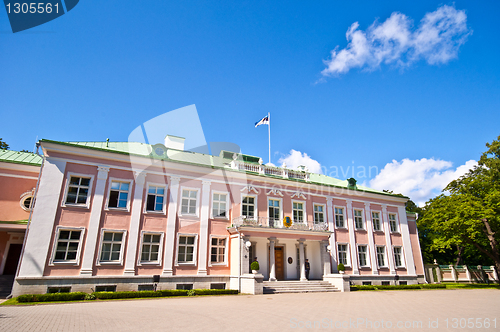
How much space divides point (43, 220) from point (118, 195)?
4509mm

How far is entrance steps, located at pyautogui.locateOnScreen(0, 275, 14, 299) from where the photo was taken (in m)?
18.1

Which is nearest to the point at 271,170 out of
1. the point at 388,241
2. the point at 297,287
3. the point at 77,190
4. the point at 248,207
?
the point at 248,207

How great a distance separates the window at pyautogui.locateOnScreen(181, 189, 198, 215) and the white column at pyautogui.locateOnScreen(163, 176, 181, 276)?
678 millimetres

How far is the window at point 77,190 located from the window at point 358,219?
944 inches

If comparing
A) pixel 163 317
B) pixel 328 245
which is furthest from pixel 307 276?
pixel 163 317

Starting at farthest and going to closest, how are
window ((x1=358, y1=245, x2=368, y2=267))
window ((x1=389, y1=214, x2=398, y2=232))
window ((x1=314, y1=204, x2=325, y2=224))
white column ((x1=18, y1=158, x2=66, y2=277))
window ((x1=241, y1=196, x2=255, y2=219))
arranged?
window ((x1=389, y1=214, x2=398, y2=232)) < window ((x1=358, y1=245, x2=368, y2=267)) < window ((x1=314, y1=204, x2=325, y2=224)) < window ((x1=241, y1=196, x2=255, y2=219)) < white column ((x1=18, y1=158, x2=66, y2=277))

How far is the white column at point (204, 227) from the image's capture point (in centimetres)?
2166

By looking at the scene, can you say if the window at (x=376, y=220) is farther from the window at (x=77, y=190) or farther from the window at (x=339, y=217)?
the window at (x=77, y=190)

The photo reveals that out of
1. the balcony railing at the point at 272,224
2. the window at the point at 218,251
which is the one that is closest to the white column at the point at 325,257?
the balcony railing at the point at 272,224

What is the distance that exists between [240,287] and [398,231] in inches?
772

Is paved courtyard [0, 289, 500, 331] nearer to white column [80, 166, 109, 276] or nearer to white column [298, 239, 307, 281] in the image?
white column [80, 166, 109, 276]

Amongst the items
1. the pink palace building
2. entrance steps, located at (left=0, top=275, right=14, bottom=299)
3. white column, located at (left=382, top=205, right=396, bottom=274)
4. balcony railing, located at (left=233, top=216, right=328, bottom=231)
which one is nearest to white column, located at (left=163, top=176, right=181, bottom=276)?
the pink palace building

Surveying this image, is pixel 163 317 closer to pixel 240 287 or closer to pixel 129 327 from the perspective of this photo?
pixel 129 327

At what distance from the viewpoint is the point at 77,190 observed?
1969 centimetres
